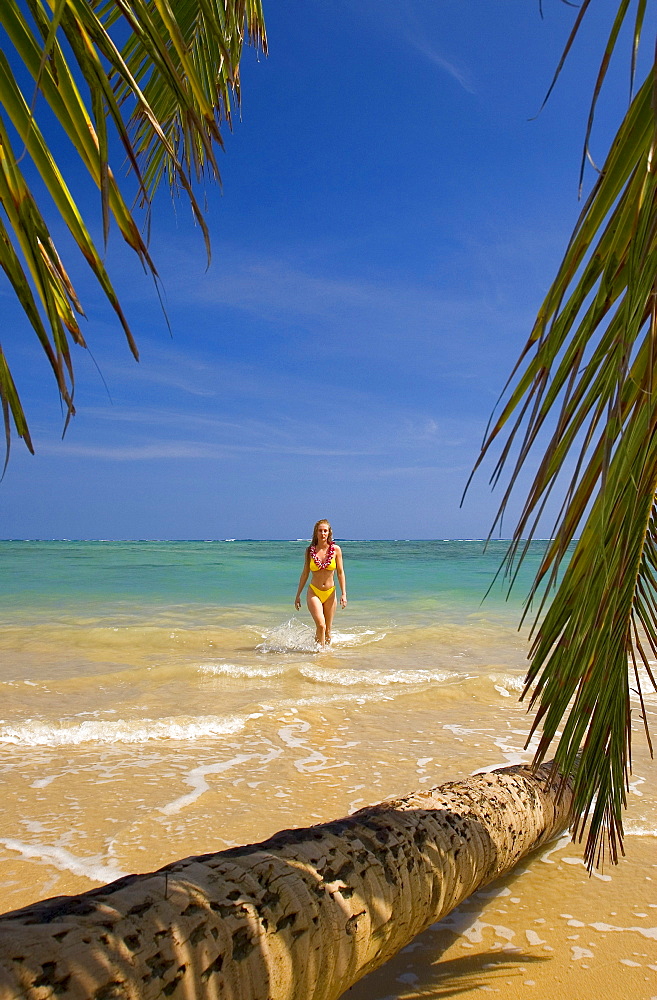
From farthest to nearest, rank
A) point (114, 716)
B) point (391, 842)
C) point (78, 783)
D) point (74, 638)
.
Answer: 1. point (74, 638)
2. point (114, 716)
3. point (78, 783)
4. point (391, 842)

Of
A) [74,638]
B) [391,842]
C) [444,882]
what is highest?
[391,842]

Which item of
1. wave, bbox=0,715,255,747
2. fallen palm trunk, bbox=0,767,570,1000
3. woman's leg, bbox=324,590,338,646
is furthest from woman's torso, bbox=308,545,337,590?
fallen palm trunk, bbox=0,767,570,1000

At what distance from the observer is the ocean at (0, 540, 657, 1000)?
213 centimetres

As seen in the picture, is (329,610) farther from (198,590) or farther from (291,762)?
(198,590)

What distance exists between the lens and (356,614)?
12.8 metres

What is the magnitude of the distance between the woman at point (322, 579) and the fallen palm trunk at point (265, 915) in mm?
7152

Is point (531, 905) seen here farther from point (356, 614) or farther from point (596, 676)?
point (356, 614)

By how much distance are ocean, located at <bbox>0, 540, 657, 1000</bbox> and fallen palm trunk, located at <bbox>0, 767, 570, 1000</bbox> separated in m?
0.32

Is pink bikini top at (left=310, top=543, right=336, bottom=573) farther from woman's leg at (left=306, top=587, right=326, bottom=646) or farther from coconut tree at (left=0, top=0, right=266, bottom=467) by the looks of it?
coconut tree at (left=0, top=0, right=266, bottom=467)

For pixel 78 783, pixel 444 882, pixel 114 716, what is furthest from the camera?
pixel 114 716

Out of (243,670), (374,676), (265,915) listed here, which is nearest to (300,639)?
(243,670)

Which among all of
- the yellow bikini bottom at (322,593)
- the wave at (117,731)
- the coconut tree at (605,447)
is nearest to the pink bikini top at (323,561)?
the yellow bikini bottom at (322,593)

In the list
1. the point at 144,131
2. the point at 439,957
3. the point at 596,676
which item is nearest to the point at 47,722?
the point at 439,957

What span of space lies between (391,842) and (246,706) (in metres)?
3.74
